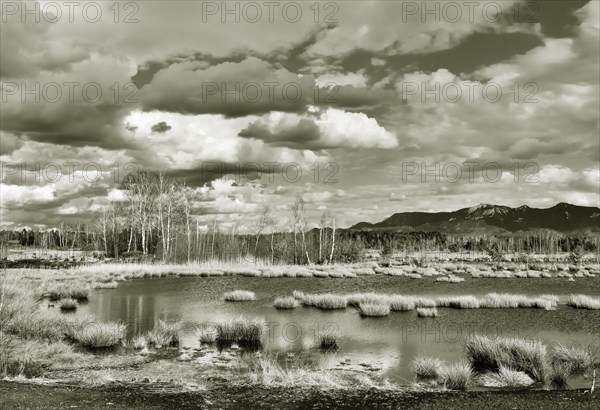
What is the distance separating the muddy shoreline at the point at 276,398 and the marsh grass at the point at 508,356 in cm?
286

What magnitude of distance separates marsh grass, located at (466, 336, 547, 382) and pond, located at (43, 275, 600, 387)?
0.89 metres

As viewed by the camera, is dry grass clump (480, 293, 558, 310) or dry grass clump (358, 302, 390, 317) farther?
dry grass clump (480, 293, 558, 310)

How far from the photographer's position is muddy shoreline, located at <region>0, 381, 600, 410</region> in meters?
10.4

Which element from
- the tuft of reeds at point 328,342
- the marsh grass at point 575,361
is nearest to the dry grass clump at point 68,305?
the tuft of reeds at point 328,342

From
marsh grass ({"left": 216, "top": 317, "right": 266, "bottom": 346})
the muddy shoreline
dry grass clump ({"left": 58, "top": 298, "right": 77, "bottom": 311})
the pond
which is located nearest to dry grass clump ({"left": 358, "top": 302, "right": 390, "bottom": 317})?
the pond

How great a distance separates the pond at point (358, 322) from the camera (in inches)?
714

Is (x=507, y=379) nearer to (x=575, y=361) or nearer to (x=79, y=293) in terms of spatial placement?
(x=575, y=361)

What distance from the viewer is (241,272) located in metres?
54.8

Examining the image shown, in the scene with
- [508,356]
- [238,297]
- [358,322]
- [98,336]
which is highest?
[508,356]

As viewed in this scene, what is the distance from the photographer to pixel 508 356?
49.8 ft

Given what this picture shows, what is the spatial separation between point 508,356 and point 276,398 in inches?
300

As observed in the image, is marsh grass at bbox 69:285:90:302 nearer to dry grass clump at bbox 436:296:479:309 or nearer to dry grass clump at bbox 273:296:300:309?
dry grass clump at bbox 273:296:300:309

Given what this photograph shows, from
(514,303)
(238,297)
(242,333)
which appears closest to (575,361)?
(242,333)

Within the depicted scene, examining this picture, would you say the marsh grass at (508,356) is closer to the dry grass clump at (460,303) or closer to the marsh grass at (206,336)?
the marsh grass at (206,336)
